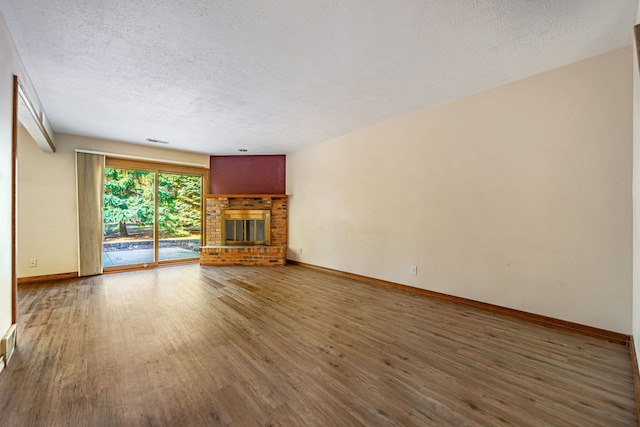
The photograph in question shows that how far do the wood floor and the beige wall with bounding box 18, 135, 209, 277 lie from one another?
1473 millimetres

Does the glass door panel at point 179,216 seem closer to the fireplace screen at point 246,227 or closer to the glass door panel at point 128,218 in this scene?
the glass door panel at point 128,218

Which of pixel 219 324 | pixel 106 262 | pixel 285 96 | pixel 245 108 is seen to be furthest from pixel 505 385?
pixel 106 262

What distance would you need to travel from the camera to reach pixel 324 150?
502 centimetres

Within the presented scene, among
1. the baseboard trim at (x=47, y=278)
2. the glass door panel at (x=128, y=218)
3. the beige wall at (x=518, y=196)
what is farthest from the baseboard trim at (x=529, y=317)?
the baseboard trim at (x=47, y=278)

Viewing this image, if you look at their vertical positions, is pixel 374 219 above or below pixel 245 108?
below

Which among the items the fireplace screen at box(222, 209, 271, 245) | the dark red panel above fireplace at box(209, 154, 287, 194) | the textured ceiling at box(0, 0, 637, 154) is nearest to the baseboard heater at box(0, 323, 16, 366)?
the textured ceiling at box(0, 0, 637, 154)

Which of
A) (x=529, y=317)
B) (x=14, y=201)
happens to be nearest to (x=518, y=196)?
(x=529, y=317)

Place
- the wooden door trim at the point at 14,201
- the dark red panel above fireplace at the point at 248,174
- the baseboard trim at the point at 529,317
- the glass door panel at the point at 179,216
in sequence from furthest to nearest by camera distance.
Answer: the dark red panel above fireplace at the point at 248,174 → the glass door panel at the point at 179,216 → the baseboard trim at the point at 529,317 → the wooden door trim at the point at 14,201

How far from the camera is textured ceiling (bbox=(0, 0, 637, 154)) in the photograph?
1.75 m

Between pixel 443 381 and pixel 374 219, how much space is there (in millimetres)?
2629

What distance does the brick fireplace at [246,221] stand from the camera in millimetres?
5770

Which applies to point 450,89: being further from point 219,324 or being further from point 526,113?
point 219,324

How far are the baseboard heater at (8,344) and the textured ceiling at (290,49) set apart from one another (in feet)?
7.45

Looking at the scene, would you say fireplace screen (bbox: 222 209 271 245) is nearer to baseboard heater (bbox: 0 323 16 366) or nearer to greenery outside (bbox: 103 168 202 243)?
greenery outside (bbox: 103 168 202 243)
